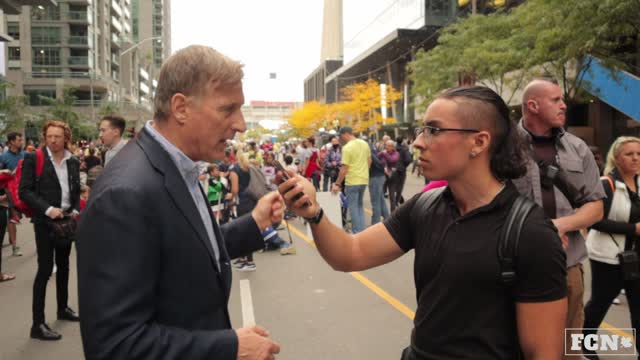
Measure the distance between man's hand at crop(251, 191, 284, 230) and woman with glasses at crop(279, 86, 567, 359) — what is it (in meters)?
0.11

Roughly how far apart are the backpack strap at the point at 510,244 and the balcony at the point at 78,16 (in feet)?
257

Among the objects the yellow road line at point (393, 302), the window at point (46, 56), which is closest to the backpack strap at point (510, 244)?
the yellow road line at point (393, 302)

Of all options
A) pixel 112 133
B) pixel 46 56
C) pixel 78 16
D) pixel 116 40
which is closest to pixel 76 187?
pixel 112 133

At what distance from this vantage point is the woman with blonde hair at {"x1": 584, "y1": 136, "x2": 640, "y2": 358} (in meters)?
4.62

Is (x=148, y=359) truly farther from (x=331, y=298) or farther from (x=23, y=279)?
(x=23, y=279)

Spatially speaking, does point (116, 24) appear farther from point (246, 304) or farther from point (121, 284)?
point (121, 284)

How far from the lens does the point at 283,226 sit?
44.1ft

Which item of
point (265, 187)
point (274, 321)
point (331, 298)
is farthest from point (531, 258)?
point (265, 187)

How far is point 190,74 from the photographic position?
1888 mm

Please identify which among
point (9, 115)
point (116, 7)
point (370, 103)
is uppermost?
point (116, 7)

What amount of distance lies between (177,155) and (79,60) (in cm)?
7676

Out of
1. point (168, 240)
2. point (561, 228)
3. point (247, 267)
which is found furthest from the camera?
point (247, 267)

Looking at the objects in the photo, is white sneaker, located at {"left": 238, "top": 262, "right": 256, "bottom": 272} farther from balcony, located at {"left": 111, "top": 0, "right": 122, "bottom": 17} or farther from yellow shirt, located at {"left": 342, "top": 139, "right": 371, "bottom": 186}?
balcony, located at {"left": 111, "top": 0, "right": 122, "bottom": 17}

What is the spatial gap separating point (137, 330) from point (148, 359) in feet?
0.29
